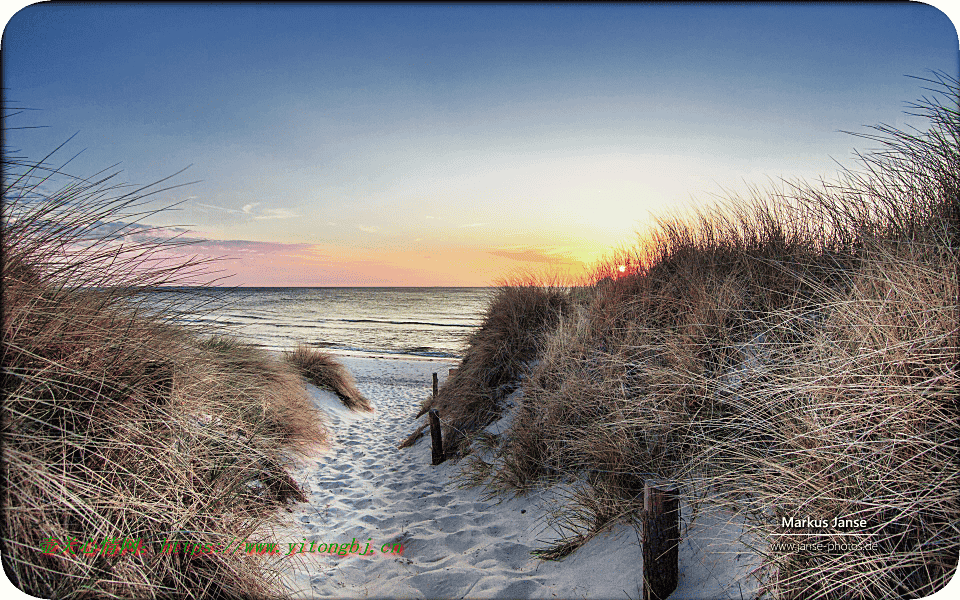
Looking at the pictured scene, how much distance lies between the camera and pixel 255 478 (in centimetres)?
386

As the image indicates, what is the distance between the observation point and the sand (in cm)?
240

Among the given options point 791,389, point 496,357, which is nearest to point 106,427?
point 791,389

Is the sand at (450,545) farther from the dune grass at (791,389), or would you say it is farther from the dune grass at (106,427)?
the dune grass at (106,427)

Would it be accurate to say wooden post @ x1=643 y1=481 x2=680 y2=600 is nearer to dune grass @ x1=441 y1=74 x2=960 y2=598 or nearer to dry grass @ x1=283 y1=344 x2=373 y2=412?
dune grass @ x1=441 y1=74 x2=960 y2=598

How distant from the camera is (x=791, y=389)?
8.02 feet

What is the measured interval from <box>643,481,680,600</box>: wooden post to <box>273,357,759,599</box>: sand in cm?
11

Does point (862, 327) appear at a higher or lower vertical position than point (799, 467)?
higher

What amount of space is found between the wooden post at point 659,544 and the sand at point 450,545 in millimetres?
108

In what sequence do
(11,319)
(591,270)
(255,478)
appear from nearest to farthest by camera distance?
(11,319)
(255,478)
(591,270)

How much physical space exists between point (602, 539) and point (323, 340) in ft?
80.1

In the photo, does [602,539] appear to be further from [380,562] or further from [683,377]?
[380,562]

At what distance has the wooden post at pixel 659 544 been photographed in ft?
7.34

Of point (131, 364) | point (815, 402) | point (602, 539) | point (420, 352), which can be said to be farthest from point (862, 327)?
point (420, 352)

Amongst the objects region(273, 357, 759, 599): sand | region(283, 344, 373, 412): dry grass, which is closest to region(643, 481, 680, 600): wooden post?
region(273, 357, 759, 599): sand
